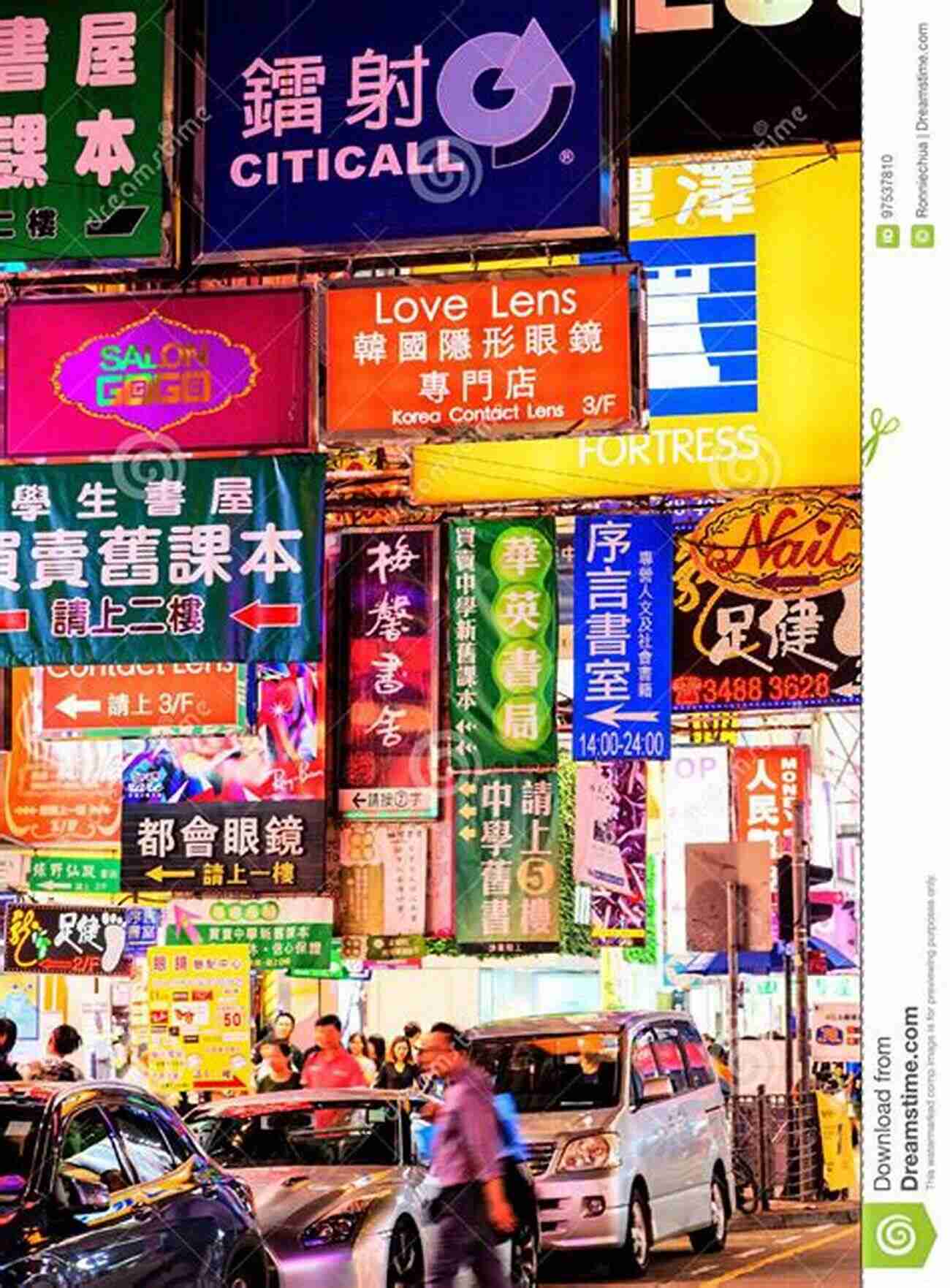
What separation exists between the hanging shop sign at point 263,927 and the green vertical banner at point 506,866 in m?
2.41

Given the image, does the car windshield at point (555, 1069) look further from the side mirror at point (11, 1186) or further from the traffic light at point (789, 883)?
the side mirror at point (11, 1186)

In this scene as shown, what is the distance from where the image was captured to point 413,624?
627 inches

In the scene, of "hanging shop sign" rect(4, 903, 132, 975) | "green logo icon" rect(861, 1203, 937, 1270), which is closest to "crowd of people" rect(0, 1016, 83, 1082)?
"hanging shop sign" rect(4, 903, 132, 975)

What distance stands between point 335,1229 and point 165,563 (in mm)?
3054

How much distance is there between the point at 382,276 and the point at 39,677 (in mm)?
4142

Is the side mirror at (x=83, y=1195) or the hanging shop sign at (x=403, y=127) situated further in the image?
the hanging shop sign at (x=403, y=127)

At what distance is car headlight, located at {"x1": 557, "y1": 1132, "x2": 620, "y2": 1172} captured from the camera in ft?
42.6

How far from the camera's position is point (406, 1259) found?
422 inches

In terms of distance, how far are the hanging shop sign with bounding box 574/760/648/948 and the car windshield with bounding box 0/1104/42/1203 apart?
9.77m

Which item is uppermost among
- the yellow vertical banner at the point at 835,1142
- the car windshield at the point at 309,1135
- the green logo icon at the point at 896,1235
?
the green logo icon at the point at 896,1235

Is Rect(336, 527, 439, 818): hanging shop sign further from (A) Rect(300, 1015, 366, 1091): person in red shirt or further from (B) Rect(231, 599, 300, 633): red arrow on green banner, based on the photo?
(B) Rect(231, 599, 300, 633): red arrow on green banner

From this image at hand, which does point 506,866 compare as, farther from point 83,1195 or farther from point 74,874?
point 83,1195

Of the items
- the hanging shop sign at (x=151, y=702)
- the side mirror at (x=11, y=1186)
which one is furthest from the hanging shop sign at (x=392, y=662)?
the side mirror at (x=11, y=1186)

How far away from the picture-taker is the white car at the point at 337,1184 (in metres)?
10.3
